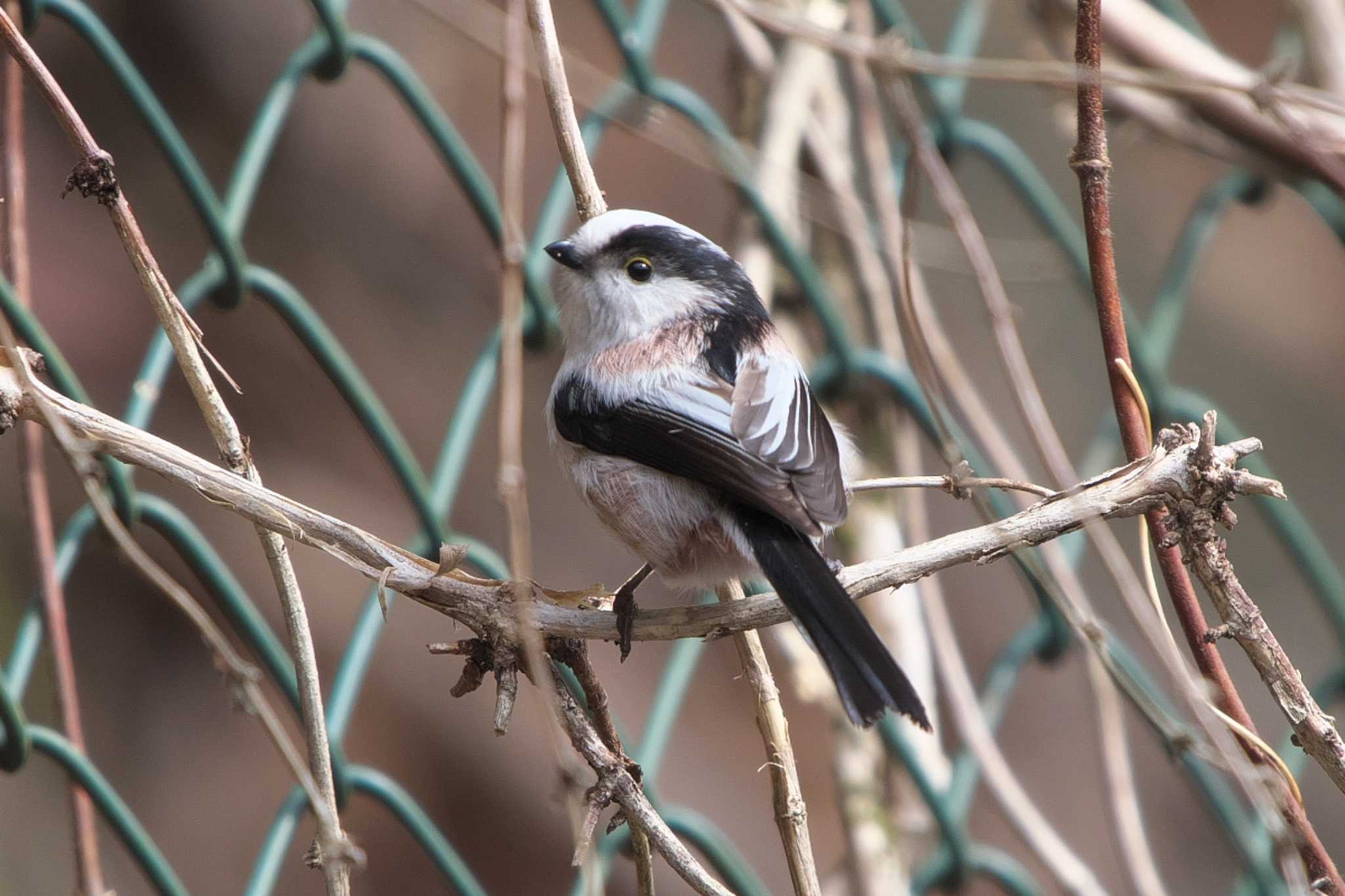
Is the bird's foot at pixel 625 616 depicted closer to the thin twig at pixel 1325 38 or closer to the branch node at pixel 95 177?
the branch node at pixel 95 177

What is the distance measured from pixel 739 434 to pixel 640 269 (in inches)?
17.1

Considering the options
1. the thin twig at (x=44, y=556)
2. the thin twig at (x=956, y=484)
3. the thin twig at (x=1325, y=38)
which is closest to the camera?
the thin twig at (x=956, y=484)

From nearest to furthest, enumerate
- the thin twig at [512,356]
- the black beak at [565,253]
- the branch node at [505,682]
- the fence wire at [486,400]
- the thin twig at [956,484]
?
the thin twig at [512,356] < the branch node at [505,682] < the thin twig at [956,484] < the fence wire at [486,400] < the black beak at [565,253]

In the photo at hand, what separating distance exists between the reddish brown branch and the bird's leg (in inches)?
17.3

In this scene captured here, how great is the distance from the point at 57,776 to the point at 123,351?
91 cm

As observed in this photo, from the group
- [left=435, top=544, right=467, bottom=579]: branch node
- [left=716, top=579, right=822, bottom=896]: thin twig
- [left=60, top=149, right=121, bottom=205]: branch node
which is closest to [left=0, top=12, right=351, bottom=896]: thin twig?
[left=60, top=149, right=121, bottom=205]: branch node

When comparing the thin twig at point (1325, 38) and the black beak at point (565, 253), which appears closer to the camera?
the black beak at point (565, 253)

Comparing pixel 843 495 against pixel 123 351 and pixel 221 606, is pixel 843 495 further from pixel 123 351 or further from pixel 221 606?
pixel 123 351

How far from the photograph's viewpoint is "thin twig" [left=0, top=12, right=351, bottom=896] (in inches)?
42.3

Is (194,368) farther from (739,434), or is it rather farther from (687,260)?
(687,260)

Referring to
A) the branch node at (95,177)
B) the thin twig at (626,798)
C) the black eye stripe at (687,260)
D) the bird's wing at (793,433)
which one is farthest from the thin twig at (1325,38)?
the branch node at (95,177)

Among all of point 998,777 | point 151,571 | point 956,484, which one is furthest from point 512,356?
point 998,777

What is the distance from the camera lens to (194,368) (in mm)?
1104

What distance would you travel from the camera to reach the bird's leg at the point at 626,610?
44.4 inches
